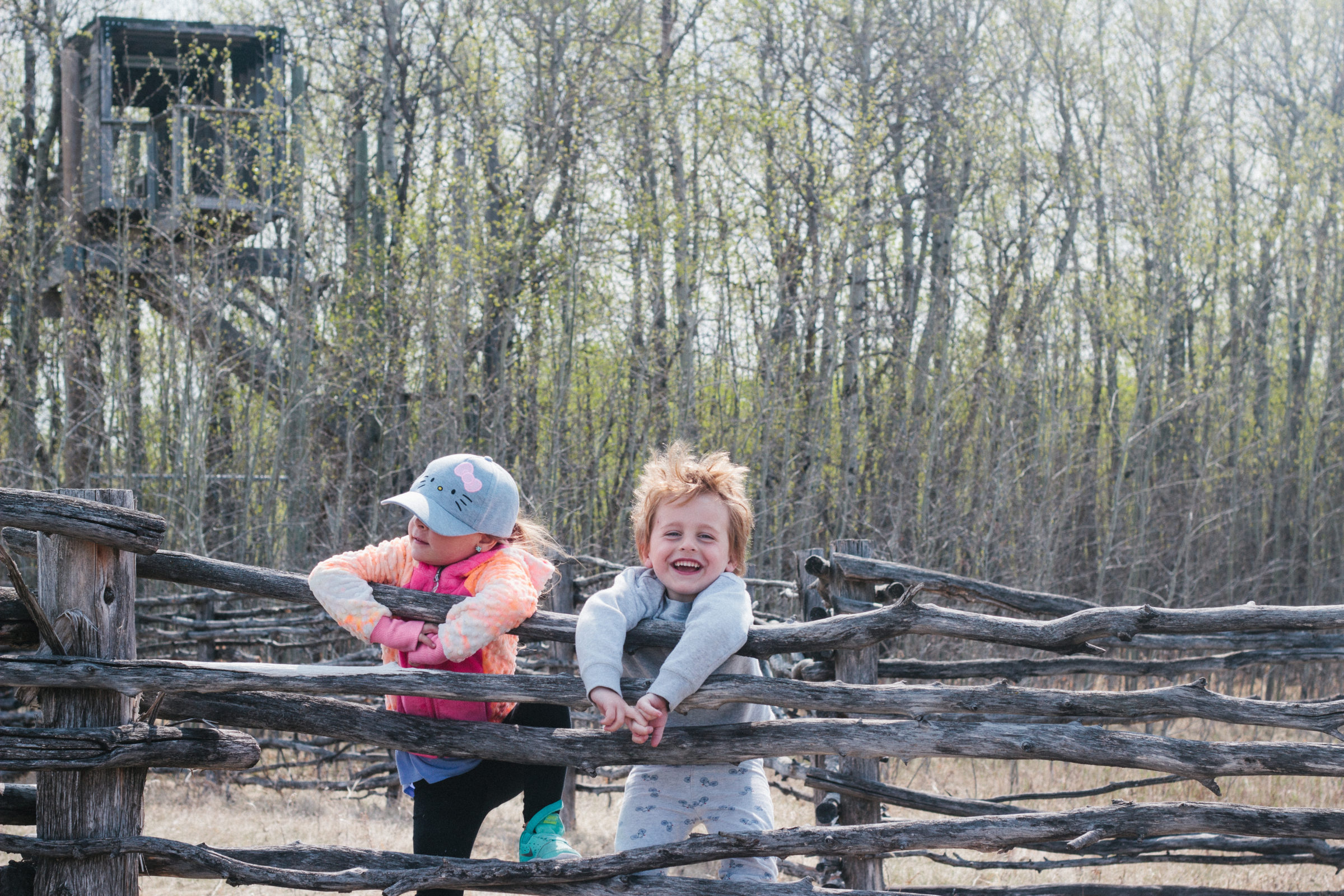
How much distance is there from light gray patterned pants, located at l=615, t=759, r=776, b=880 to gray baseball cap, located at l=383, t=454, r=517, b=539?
804mm

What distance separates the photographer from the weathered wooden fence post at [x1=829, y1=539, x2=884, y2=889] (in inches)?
150

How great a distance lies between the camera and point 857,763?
4.03m

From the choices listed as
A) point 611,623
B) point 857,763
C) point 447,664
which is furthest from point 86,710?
point 857,763

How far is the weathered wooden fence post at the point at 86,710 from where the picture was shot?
107 inches

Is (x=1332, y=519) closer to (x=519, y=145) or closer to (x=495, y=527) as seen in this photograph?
(x=519, y=145)

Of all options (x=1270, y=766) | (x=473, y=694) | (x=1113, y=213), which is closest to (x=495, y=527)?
(x=473, y=694)

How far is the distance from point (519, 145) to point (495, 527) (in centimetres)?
994

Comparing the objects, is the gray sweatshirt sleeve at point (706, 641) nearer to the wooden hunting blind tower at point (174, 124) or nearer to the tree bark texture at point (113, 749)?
the tree bark texture at point (113, 749)

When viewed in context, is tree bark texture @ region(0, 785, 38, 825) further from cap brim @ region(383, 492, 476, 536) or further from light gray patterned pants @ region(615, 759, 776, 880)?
light gray patterned pants @ region(615, 759, 776, 880)

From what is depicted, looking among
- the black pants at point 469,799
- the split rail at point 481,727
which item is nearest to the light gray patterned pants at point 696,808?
the split rail at point 481,727

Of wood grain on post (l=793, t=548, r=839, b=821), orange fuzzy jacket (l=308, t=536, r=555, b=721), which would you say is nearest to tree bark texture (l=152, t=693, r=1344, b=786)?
orange fuzzy jacket (l=308, t=536, r=555, b=721)

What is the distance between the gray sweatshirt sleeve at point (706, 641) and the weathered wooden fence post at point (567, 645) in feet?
10.5

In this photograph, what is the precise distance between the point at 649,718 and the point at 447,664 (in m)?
0.75

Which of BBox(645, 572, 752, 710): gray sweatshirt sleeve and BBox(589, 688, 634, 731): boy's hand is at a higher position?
BBox(645, 572, 752, 710): gray sweatshirt sleeve
